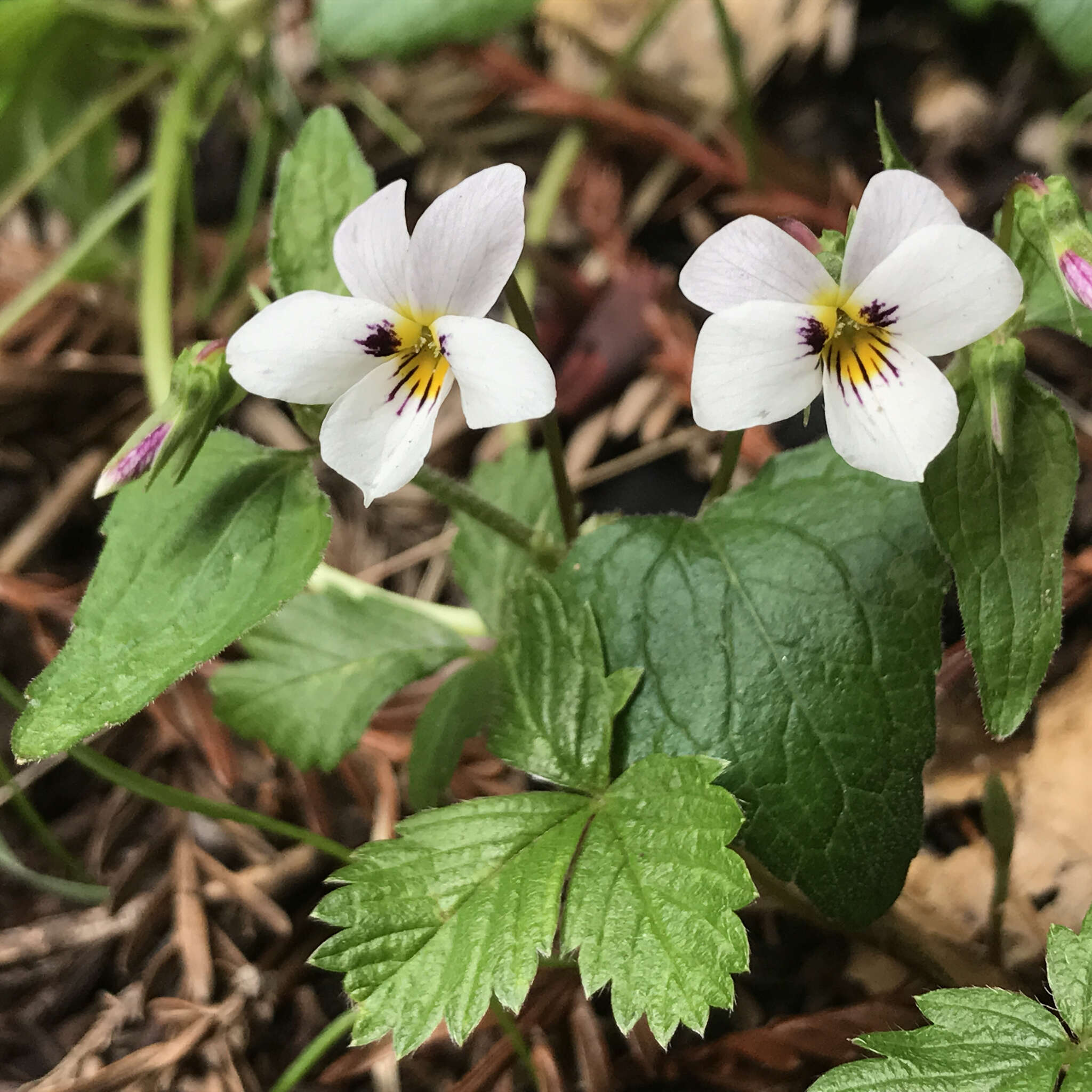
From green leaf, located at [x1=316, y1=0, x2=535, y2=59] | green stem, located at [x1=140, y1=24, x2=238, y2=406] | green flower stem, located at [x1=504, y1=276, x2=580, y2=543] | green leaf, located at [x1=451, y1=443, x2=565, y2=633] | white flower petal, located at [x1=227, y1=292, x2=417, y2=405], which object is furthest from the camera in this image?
green stem, located at [x1=140, y1=24, x2=238, y2=406]

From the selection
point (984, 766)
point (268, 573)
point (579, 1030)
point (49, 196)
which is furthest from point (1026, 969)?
point (49, 196)

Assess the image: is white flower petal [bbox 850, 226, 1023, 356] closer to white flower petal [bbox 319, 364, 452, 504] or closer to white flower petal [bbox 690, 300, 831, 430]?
white flower petal [bbox 690, 300, 831, 430]

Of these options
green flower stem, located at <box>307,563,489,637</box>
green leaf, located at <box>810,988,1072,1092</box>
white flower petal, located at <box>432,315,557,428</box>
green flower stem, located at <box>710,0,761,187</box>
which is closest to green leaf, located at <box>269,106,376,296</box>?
white flower petal, located at <box>432,315,557,428</box>

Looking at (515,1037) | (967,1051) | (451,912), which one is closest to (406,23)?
(451,912)

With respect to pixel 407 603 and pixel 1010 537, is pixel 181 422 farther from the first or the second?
pixel 1010 537

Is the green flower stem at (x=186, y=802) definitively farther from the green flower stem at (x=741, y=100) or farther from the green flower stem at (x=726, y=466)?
the green flower stem at (x=741, y=100)


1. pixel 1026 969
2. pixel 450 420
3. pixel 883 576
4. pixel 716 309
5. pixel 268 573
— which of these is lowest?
pixel 1026 969

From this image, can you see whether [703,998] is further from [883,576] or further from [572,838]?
[883,576]
